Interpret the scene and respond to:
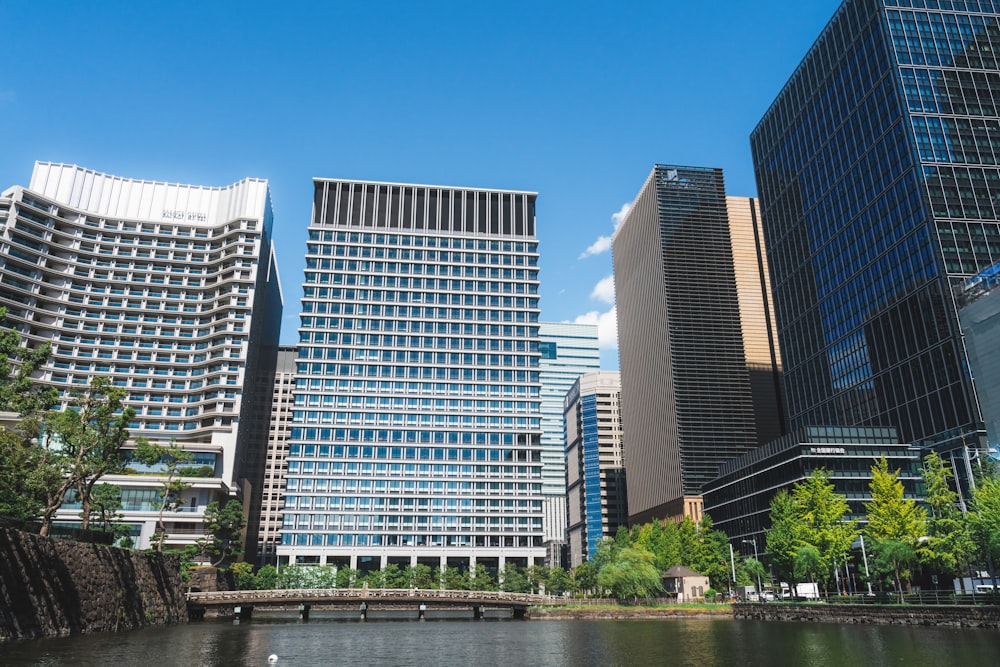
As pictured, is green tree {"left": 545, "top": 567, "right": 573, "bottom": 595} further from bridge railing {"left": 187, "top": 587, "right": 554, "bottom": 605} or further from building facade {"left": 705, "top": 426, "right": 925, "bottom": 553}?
bridge railing {"left": 187, "top": 587, "right": 554, "bottom": 605}

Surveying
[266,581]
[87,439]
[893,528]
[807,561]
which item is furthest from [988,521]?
[266,581]

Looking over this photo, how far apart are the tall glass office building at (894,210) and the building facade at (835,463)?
5.39 m

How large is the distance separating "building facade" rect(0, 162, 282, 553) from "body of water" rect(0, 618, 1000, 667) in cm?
9271

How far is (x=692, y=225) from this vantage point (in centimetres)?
18862

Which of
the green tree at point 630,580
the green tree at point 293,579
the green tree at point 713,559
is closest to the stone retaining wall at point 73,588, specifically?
the green tree at point 293,579

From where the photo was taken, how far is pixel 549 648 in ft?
167

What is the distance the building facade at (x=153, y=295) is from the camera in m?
153

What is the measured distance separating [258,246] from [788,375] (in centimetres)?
12214

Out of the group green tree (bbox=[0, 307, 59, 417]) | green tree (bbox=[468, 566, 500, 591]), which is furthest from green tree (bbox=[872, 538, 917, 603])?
green tree (bbox=[468, 566, 500, 591])

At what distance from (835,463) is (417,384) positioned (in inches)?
3398

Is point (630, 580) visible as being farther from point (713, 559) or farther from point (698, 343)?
point (698, 343)

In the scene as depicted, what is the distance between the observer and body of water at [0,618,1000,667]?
38.2 metres

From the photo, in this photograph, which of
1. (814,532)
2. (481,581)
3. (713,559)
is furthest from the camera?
(481,581)

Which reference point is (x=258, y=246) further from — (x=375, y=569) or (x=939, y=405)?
(x=939, y=405)
